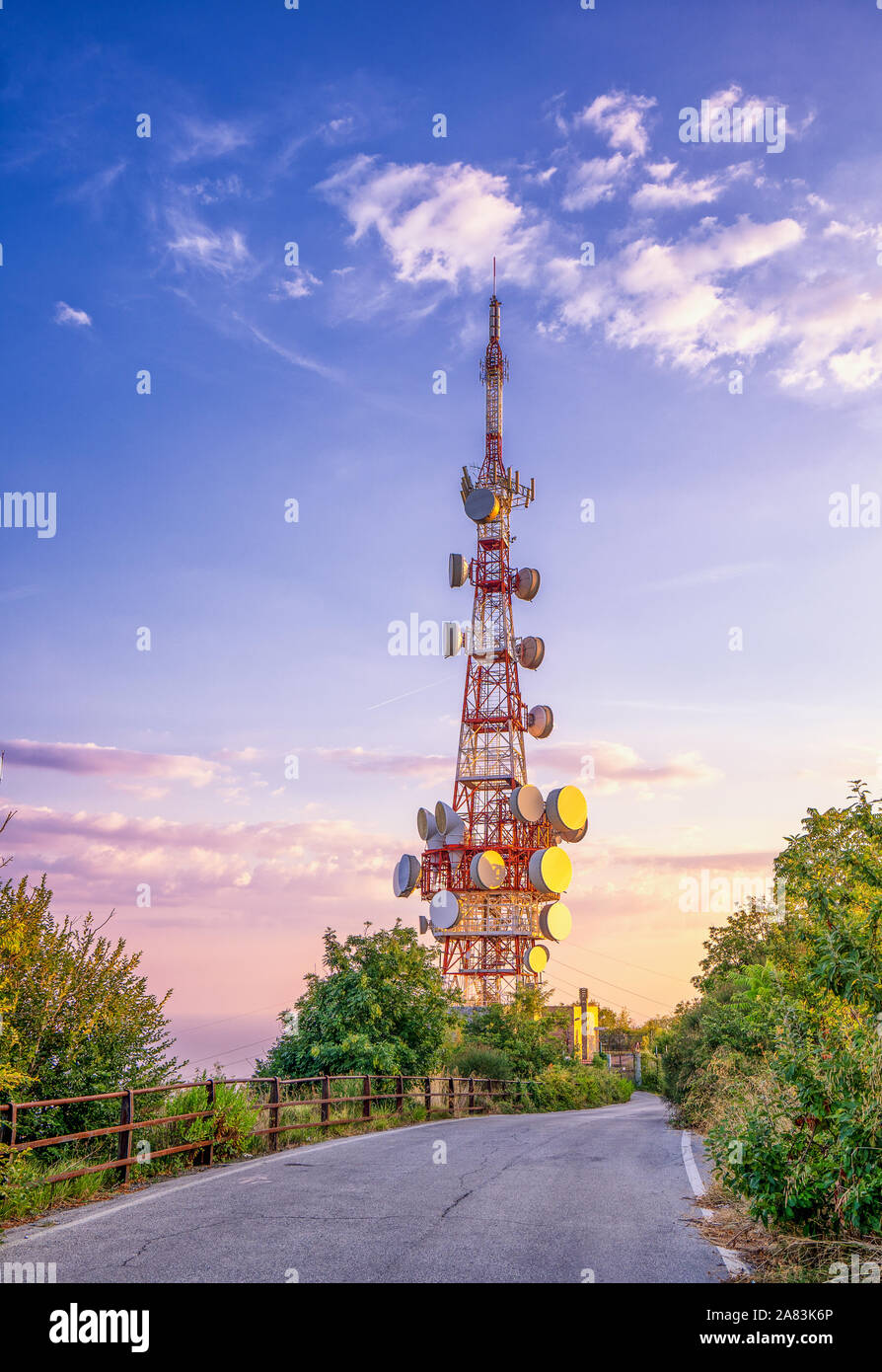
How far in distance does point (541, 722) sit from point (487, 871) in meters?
9.14

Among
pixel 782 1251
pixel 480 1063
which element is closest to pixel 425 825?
pixel 480 1063

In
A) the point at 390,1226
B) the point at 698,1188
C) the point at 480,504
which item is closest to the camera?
the point at 390,1226

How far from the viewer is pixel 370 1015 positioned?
74.2 ft

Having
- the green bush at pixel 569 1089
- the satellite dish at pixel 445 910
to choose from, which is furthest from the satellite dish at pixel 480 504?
the green bush at pixel 569 1089

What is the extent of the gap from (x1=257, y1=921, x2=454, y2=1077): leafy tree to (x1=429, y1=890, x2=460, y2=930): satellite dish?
23519 millimetres

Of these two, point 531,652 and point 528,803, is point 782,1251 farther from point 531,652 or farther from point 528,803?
point 531,652

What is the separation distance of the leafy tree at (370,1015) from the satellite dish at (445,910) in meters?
23.5

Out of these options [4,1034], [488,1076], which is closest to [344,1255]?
[4,1034]

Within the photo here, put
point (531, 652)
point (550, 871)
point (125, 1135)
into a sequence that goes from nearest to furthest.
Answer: point (125, 1135), point (550, 871), point (531, 652)

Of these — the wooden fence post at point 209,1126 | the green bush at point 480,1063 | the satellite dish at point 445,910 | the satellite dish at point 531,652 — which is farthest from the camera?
the satellite dish at point 531,652

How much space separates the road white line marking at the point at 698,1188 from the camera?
7.65 m

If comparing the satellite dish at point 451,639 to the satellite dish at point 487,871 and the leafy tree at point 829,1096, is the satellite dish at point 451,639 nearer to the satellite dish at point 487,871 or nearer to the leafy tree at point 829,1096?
the satellite dish at point 487,871

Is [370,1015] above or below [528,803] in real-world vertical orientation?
below

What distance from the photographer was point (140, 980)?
41.9 ft
